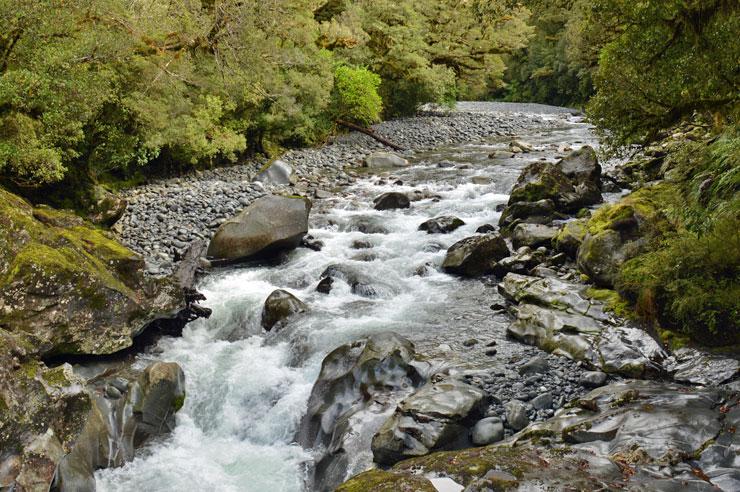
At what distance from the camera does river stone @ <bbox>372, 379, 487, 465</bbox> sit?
236 inches

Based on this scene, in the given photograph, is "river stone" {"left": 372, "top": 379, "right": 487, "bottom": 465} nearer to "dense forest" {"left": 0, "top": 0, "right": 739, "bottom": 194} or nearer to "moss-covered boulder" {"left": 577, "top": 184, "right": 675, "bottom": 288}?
"moss-covered boulder" {"left": 577, "top": 184, "right": 675, "bottom": 288}

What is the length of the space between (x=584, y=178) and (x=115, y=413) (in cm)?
1177

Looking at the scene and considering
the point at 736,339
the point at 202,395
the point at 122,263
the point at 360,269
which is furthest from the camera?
the point at 360,269

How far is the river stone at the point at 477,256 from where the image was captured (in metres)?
11.3

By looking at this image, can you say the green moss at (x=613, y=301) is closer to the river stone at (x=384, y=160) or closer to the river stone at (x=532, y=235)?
the river stone at (x=532, y=235)

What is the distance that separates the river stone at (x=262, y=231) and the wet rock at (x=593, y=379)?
7413 millimetres

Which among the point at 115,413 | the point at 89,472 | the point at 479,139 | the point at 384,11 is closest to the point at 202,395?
the point at 115,413

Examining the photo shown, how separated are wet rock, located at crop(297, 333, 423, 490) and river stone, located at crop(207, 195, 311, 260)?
192 inches

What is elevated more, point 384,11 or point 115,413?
point 384,11

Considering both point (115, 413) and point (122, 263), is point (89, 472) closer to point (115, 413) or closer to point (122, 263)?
point (115, 413)

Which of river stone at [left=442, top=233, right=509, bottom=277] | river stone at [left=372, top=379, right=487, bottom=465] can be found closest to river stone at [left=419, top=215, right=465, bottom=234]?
river stone at [left=442, top=233, right=509, bottom=277]

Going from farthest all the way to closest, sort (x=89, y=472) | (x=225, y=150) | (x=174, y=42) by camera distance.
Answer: (x=225, y=150)
(x=174, y=42)
(x=89, y=472)

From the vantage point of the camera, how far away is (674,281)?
24.2ft

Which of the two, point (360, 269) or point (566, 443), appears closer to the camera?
point (566, 443)
